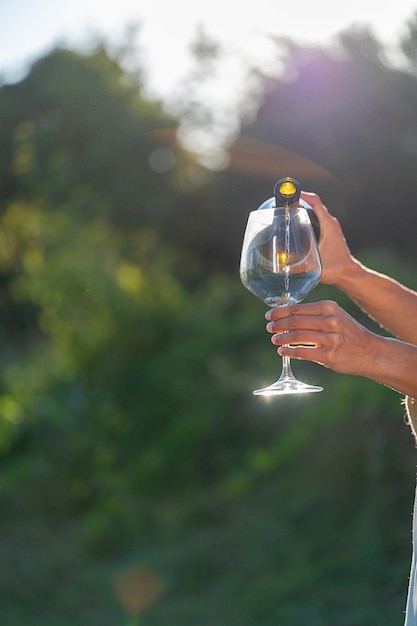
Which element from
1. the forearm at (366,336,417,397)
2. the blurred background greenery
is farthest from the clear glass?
the blurred background greenery

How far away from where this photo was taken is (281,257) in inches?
64.5

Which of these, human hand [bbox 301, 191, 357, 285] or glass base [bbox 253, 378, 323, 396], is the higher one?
human hand [bbox 301, 191, 357, 285]

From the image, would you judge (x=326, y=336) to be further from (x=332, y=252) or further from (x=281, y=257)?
(x=332, y=252)

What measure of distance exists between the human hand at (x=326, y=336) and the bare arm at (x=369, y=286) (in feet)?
2.27

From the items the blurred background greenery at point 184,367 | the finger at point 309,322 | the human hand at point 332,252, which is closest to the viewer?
the finger at point 309,322

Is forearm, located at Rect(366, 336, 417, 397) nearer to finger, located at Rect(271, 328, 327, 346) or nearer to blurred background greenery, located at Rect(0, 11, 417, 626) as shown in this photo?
finger, located at Rect(271, 328, 327, 346)

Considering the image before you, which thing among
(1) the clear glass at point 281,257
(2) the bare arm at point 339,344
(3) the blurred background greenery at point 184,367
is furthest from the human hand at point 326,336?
(3) the blurred background greenery at point 184,367

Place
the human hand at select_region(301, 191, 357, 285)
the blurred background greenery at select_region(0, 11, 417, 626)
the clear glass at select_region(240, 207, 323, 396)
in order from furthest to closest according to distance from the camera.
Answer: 1. the blurred background greenery at select_region(0, 11, 417, 626)
2. the human hand at select_region(301, 191, 357, 285)
3. the clear glass at select_region(240, 207, 323, 396)

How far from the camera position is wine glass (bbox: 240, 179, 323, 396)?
1.64 m

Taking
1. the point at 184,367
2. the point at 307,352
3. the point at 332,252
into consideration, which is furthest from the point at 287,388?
the point at 184,367

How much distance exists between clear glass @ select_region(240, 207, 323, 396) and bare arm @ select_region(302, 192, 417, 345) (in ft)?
1.55

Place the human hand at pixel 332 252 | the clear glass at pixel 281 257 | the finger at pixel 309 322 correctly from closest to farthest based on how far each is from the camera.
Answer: the finger at pixel 309 322, the clear glass at pixel 281 257, the human hand at pixel 332 252

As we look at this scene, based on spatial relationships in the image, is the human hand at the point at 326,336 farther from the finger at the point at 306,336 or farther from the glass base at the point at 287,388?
the glass base at the point at 287,388

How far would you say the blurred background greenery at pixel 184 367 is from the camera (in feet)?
16.8
